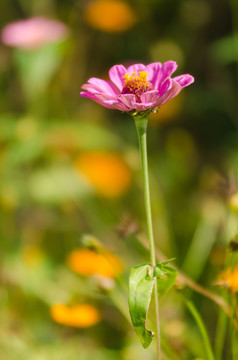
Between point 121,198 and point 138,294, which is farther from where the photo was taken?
point 121,198

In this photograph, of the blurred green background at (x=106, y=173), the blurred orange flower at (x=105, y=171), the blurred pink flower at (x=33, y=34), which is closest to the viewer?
the blurred green background at (x=106, y=173)

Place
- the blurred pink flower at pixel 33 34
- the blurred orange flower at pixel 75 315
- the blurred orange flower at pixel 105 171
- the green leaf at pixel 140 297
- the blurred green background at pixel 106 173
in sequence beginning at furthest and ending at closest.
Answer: the blurred orange flower at pixel 105 171
the blurred pink flower at pixel 33 34
the blurred green background at pixel 106 173
the blurred orange flower at pixel 75 315
the green leaf at pixel 140 297

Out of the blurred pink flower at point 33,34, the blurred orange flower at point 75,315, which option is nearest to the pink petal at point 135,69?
the blurred orange flower at point 75,315

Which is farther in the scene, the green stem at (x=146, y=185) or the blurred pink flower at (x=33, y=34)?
the blurred pink flower at (x=33, y=34)

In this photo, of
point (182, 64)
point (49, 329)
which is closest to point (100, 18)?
point (182, 64)

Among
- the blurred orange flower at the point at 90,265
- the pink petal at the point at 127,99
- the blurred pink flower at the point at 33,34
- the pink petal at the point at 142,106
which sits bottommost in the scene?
the blurred orange flower at the point at 90,265

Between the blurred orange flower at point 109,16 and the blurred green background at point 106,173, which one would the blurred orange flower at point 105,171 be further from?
the blurred orange flower at point 109,16

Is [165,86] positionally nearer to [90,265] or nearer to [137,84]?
[137,84]

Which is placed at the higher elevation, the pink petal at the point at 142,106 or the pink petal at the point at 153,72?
the pink petal at the point at 153,72

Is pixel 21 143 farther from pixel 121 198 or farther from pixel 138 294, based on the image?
pixel 138 294
